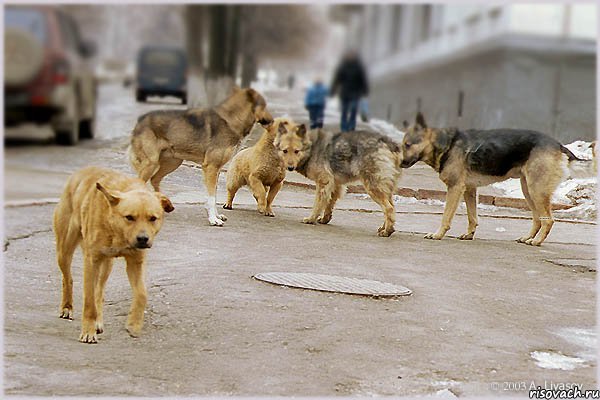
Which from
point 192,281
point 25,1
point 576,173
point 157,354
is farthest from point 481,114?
point 25,1

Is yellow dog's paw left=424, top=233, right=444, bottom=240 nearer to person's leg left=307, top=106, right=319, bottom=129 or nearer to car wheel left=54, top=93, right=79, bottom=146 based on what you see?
person's leg left=307, top=106, right=319, bottom=129

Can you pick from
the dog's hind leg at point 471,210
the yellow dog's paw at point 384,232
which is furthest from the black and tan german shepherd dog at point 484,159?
the yellow dog's paw at point 384,232

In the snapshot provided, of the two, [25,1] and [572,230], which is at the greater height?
[25,1]

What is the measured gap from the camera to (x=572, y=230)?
494 cm

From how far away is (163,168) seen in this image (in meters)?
4.89

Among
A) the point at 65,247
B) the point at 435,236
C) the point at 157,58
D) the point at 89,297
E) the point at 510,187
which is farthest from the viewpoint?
the point at 510,187

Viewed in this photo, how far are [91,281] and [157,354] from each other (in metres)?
0.44

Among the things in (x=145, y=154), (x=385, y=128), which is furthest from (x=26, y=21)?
(x=385, y=128)

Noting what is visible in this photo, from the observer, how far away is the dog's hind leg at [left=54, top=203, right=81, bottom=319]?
4.43 metres

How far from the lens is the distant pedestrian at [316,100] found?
4.71 metres

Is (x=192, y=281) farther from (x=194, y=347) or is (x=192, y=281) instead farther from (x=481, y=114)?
(x=481, y=114)

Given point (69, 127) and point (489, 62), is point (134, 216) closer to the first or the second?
point (69, 127)

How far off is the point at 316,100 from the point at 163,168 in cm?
85

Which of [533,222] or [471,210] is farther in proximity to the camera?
[471,210]
